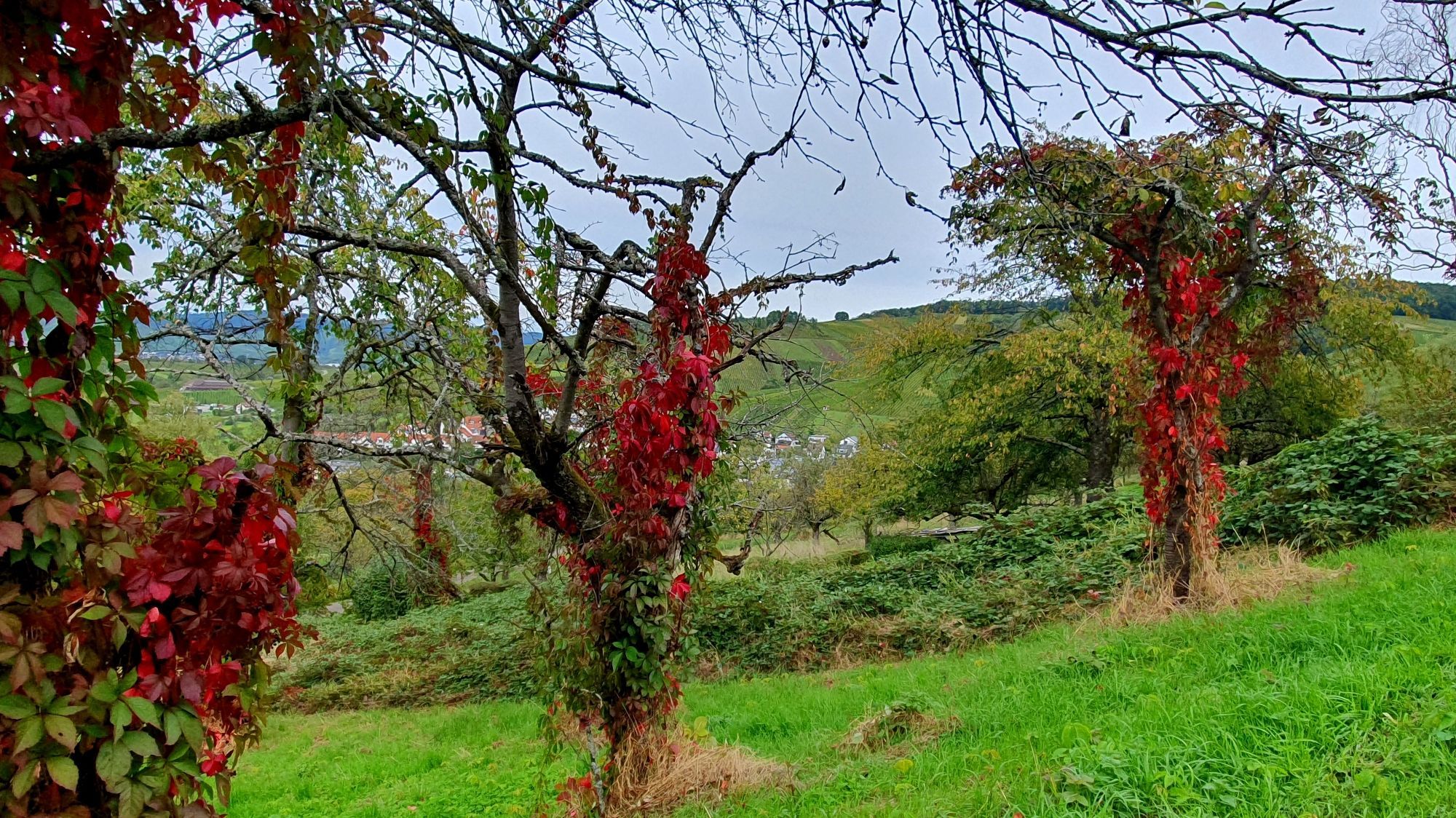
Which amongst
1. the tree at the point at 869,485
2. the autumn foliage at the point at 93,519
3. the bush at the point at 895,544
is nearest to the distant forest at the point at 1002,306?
the tree at the point at 869,485

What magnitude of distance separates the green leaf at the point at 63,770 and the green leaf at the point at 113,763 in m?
0.04

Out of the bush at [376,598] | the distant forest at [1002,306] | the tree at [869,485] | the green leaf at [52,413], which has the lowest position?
the bush at [376,598]

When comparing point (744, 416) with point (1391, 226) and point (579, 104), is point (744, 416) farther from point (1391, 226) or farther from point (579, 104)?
point (1391, 226)

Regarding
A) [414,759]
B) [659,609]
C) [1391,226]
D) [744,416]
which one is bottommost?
[414,759]

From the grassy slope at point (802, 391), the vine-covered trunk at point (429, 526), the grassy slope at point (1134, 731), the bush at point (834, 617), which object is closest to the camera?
the grassy slope at point (1134, 731)

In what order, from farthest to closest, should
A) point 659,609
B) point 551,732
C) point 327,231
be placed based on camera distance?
point 659,609, point 551,732, point 327,231

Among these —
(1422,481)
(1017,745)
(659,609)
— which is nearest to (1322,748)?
(1017,745)

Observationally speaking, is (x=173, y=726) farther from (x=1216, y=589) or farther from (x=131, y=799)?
(x=1216, y=589)

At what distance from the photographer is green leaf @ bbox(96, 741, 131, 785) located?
1.25 metres

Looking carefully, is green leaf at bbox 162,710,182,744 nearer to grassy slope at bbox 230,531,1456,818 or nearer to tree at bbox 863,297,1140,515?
grassy slope at bbox 230,531,1456,818

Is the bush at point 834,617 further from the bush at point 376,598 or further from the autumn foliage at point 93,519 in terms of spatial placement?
the autumn foliage at point 93,519

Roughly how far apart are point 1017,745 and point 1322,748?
1.08 m

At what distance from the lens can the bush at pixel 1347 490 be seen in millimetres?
6555

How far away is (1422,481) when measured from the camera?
6.66 m
